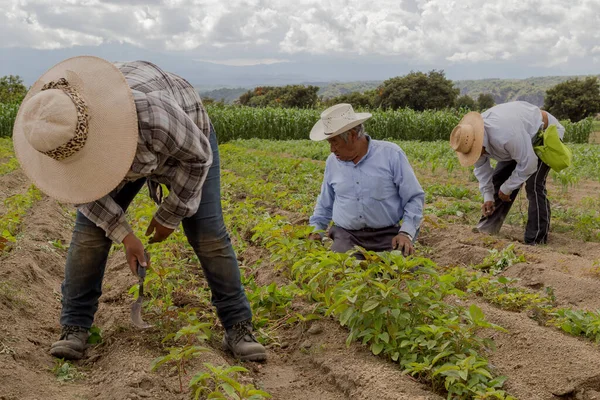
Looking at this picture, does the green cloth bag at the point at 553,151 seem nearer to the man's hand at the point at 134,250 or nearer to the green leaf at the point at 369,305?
the green leaf at the point at 369,305

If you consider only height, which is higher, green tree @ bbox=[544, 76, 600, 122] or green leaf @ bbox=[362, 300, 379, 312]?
green leaf @ bbox=[362, 300, 379, 312]

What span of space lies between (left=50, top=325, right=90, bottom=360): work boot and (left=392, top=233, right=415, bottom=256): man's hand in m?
1.98

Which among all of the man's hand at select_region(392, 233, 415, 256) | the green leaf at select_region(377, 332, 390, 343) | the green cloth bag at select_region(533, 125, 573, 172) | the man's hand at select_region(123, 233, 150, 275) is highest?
the green cloth bag at select_region(533, 125, 573, 172)

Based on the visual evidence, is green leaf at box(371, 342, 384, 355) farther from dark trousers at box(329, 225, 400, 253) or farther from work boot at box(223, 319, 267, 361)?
dark trousers at box(329, 225, 400, 253)

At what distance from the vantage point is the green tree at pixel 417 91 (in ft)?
165

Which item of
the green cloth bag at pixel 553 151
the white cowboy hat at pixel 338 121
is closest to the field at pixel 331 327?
the white cowboy hat at pixel 338 121

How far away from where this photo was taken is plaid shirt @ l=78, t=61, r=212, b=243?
2.68 m

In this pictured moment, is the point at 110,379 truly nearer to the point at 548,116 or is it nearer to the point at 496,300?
the point at 496,300

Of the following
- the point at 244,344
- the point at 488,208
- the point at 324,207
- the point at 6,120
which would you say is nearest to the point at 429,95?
the point at 6,120

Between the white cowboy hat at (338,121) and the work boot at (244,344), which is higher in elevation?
the white cowboy hat at (338,121)

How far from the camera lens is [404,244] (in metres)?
4.25

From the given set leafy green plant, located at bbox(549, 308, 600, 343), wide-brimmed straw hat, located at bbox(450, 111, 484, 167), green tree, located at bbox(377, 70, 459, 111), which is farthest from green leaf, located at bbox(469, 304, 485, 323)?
green tree, located at bbox(377, 70, 459, 111)

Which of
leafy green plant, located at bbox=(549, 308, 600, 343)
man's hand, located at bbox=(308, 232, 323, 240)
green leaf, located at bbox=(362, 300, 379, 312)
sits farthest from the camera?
man's hand, located at bbox=(308, 232, 323, 240)

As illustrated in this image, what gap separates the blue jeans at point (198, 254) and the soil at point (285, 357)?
0.24 metres
